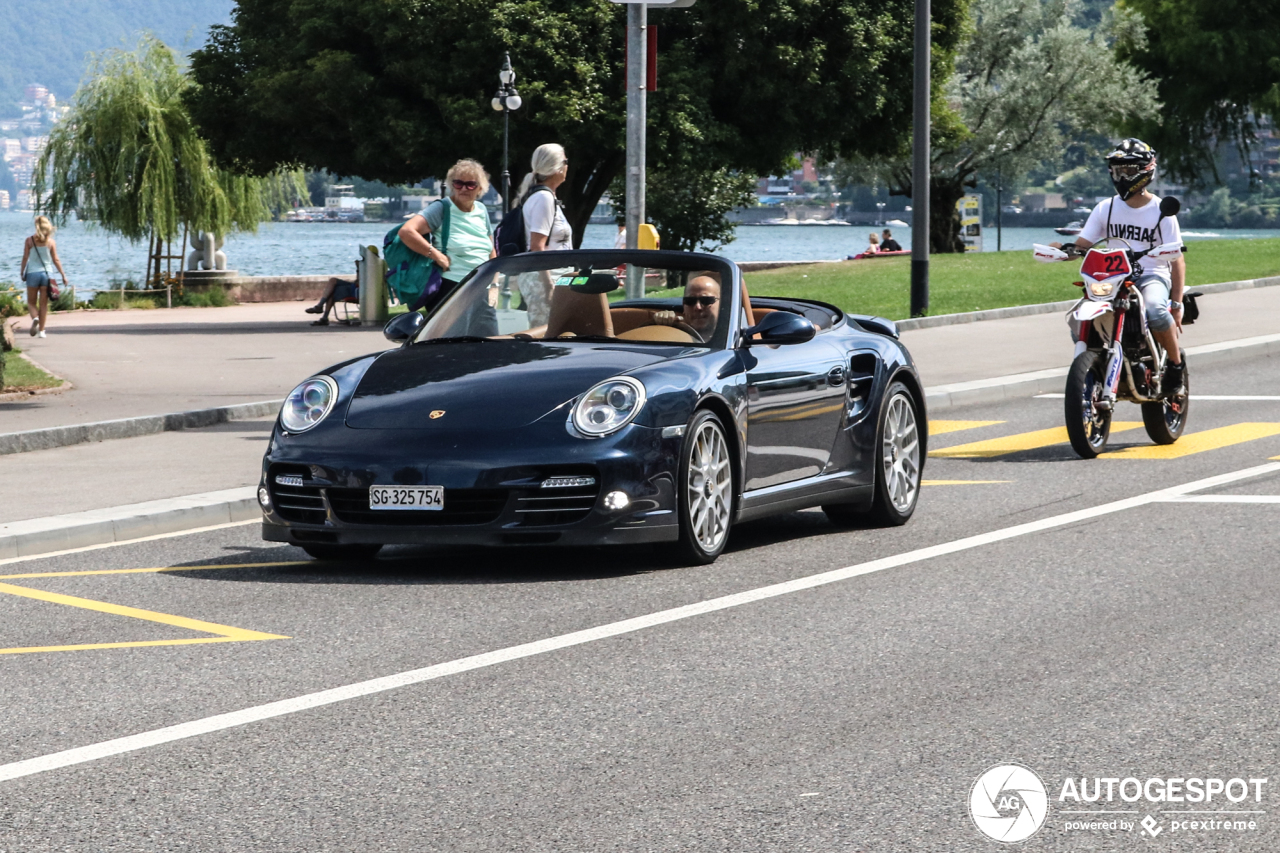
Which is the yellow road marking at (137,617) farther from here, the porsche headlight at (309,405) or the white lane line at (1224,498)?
the white lane line at (1224,498)

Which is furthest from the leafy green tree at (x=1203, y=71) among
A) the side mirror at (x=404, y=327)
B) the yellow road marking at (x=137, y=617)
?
the yellow road marking at (x=137, y=617)

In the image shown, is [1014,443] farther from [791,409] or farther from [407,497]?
[407,497]

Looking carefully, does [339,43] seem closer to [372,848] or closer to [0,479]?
[0,479]

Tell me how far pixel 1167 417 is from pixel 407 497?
6.62m

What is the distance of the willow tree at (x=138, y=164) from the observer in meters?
43.9

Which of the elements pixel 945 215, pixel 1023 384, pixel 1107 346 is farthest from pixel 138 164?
pixel 1107 346

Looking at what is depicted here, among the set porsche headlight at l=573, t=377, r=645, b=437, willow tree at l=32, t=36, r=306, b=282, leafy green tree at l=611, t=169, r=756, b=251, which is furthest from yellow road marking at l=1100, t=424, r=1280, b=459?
leafy green tree at l=611, t=169, r=756, b=251

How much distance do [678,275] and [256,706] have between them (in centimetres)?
429

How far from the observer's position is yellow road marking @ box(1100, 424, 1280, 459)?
1273 centimetres

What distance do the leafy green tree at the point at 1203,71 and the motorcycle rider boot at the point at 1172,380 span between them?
142 feet

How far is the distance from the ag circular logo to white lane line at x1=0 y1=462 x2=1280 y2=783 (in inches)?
78.6

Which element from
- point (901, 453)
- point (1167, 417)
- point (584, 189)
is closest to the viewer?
point (901, 453)

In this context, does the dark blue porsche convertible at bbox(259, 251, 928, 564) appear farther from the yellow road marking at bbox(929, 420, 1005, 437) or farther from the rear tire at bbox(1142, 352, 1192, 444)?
the yellow road marking at bbox(929, 420, 1005, 437)

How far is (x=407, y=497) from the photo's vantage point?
820 cm
